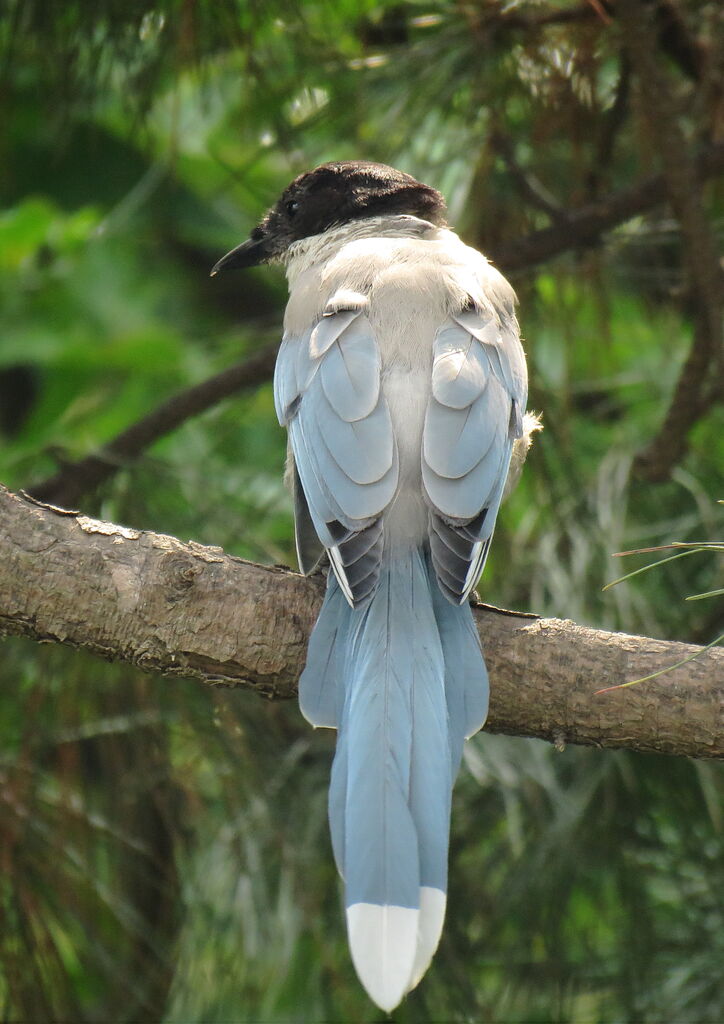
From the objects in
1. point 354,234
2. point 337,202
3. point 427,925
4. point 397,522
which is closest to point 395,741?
point 427,925

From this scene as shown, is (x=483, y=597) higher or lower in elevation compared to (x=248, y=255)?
lower

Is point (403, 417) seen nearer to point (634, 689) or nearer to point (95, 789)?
point (634, 689)

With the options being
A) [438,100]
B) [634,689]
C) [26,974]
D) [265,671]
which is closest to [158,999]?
[26,974]

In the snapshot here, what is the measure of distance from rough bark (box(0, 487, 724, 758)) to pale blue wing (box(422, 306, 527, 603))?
0.18 meters

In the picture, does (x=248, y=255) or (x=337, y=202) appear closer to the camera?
(x=337, y=202)

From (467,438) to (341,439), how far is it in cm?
24

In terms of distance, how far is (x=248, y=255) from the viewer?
10.8 ft

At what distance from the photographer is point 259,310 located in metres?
5.67

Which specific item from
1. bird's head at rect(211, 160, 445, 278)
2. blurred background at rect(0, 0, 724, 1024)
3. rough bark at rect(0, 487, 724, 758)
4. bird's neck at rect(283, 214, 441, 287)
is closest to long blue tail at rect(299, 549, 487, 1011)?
rough bark at rect(0, 487, 724, 758)

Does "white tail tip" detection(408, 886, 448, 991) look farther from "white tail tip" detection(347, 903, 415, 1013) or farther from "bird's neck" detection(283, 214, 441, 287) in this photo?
"bird's neck" detection(283, 214, 441, 287)

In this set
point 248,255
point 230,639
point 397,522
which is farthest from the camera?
point 248,255

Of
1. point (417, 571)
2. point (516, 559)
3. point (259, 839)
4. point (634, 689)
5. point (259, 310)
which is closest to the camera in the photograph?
point (634, 689)

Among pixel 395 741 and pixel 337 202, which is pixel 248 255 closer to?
pixel 337 202

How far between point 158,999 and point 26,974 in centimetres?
39
